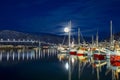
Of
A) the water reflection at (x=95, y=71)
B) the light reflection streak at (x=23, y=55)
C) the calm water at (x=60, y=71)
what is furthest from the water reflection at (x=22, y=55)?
the water reflection at (x=95, y=71)

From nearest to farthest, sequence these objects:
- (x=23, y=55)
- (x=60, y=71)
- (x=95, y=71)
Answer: (x=95, y=71) < (x=60, y=71) < (x=23, y=55)

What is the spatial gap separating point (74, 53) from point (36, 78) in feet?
122

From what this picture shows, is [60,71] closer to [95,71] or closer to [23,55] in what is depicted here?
[95,71]

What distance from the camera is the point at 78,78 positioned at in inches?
905

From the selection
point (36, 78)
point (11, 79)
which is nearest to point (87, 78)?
point (36, 78)

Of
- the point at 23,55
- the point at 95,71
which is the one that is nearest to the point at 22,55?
the point at 23,55

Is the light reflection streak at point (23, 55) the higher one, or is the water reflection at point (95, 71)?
the water reflection at point (95, 71)

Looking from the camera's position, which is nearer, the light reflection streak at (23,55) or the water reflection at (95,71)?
the water reflection at (95,71)

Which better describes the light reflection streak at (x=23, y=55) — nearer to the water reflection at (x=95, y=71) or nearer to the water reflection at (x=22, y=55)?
the water reflection at (x=22, y=55)

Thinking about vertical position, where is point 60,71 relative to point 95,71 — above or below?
below

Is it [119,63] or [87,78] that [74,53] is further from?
[87,78]

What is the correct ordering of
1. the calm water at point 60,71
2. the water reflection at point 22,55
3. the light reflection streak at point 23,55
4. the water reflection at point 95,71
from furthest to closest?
the light reflection streak at point 23,55, the water reflection at point 22,55, the calm water at point 60,71, the water reflection at point 95,71

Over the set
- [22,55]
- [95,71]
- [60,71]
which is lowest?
[22,55]

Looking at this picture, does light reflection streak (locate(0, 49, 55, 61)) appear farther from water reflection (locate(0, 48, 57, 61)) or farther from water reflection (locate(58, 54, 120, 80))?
water reflection (locate(58, 54, 120, 80))
